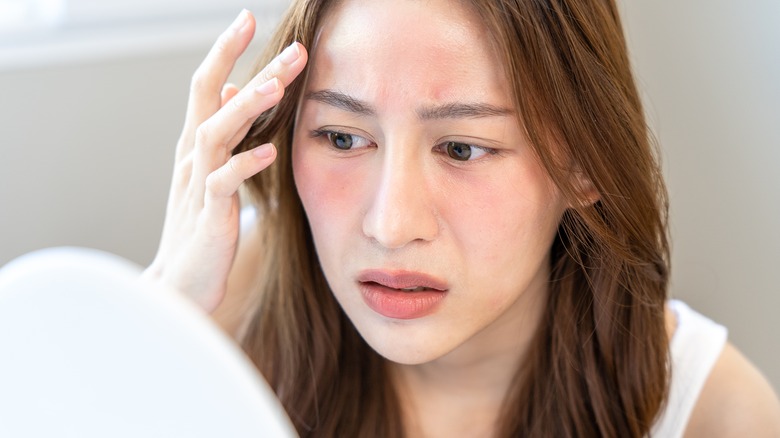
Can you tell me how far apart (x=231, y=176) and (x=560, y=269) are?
0.46 m

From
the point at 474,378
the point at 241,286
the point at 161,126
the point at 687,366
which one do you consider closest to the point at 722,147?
the point at 687,366

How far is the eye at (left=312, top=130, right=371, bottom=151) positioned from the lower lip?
158 millimetres

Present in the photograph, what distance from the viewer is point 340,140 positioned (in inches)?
39.2

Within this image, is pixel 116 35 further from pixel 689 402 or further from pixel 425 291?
pixel 689 402

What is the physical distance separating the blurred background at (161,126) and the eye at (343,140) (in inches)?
31.9

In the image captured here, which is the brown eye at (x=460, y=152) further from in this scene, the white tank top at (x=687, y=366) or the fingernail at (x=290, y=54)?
the white tank top at (x=687, y=366)

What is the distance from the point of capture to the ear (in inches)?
39.7

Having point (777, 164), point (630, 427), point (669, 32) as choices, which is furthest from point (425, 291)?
point (669, 32)

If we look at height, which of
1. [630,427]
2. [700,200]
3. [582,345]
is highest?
[700,200]

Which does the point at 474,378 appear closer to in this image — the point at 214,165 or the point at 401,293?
the point at 401,293

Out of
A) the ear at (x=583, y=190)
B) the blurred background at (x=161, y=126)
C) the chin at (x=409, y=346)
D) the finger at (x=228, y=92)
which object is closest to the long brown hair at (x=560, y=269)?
the ear at (x=583, y=190)

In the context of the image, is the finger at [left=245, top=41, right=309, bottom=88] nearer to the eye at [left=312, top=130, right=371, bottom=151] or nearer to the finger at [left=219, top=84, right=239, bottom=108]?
the eye at [left=312, top=130, right=371, bottom=151]

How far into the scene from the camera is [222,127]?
1.03 m

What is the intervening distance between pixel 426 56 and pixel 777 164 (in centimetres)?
113
